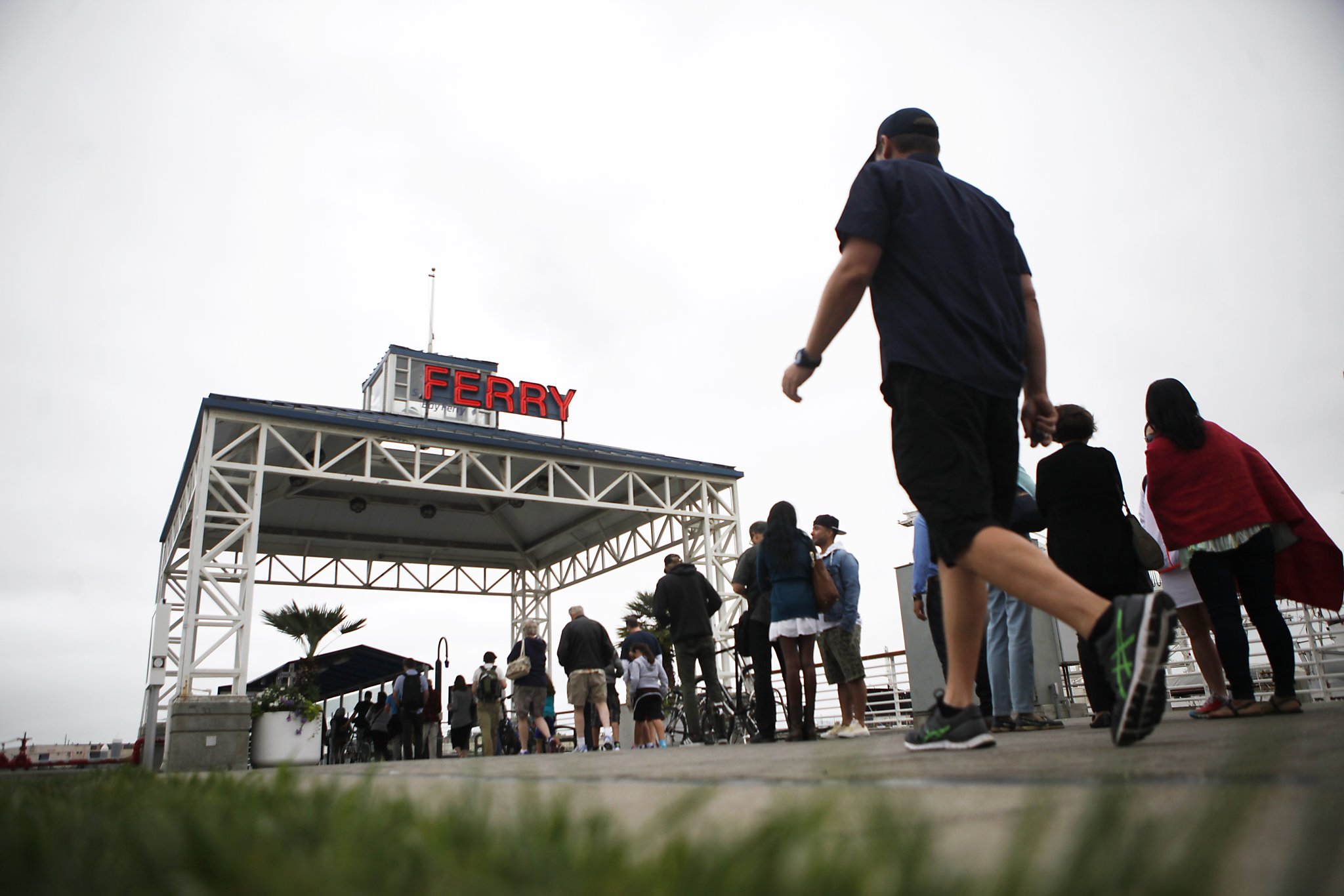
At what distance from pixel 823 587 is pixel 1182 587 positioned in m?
2.45

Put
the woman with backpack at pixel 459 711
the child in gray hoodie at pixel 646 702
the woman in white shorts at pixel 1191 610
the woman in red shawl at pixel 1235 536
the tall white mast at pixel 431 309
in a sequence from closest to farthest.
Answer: the woman in red shawl at pixel 1235 536 < the woman in white shorts at pixel 1191 610 < the child in gray hoodie at pixel 646 702 < the woman with backpack at pixel 459 711 < the tall white mast at pixel 431 309

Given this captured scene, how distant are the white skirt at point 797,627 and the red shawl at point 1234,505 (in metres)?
2.76

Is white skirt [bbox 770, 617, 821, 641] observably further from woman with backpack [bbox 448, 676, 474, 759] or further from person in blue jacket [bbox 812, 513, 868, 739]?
woman with backpack [bbox 448, 676, 474, 759]

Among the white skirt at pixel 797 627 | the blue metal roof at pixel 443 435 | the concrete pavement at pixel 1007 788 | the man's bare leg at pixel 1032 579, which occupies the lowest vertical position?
the concrete pavement at pixel 1007 788

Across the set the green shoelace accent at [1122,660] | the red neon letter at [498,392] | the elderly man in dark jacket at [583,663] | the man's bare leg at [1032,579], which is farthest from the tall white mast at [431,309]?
the green shoelace accent at [1122,660]

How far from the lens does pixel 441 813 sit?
102 centimetres

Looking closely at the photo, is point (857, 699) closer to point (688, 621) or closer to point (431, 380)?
point (688, 621)

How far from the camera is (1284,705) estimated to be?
380cm

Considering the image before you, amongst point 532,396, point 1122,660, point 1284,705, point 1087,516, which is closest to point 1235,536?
point 1087,516

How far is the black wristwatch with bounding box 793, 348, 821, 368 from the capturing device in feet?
9.60

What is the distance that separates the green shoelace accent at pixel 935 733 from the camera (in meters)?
2.53

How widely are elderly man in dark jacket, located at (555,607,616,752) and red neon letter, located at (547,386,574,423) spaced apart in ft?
36.1

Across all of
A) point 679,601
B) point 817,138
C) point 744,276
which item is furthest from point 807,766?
point 744,276

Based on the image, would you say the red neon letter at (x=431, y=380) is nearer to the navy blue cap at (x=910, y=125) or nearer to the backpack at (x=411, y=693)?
the backpack at (x=411, y=693)
